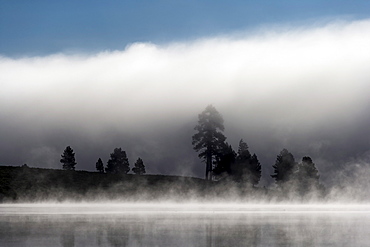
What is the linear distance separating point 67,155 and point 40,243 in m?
105

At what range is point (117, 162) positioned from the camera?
134 m

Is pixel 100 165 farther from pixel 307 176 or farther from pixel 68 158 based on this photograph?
pixel 307 176

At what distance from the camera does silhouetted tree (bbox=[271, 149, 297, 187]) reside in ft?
355

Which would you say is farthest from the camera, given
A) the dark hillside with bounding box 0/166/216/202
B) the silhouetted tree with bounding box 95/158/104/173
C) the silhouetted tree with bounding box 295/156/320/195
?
the silhouetted tree with bounding box 95/158/104/173

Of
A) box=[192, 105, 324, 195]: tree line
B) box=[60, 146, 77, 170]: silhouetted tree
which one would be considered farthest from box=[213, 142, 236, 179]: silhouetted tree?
box=[60, 146, 77, 170]: silhouetted tree

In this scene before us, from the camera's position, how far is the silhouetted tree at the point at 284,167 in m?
108

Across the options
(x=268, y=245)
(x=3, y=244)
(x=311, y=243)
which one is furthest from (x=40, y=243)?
(x=311, y=243)

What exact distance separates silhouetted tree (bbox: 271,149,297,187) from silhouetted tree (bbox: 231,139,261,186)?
11.7ft

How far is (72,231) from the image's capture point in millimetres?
25078

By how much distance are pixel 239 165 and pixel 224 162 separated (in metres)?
3.26

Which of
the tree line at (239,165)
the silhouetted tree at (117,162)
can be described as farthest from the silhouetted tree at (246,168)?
the silhouetted tree at (117,162)

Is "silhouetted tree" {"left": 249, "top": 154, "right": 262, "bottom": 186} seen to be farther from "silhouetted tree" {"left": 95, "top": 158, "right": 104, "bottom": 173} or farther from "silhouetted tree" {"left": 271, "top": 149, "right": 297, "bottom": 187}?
"silhouetted tree" {"left": 95, "top": 158, "right": 104, "bottom": 173}

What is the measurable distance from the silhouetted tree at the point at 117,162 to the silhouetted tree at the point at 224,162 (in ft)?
112

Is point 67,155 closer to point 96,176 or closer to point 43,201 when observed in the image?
point 96,176
